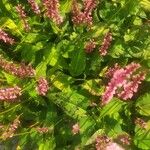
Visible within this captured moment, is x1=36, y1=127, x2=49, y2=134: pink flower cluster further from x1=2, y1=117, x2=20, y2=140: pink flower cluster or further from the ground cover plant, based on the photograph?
x1=2, y1=117, x2=20, y2=140: pink flower cluster

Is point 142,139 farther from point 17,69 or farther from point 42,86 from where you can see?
point 17,69

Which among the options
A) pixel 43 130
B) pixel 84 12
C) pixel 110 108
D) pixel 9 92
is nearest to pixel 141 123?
pixel 110 108

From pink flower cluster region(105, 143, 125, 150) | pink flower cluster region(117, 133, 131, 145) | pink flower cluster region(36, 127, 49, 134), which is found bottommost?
pink flower cluster region(105, 143, 125, 150)

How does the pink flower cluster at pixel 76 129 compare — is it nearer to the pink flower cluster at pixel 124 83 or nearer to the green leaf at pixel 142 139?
the pink flower cluster at pixel 124 83

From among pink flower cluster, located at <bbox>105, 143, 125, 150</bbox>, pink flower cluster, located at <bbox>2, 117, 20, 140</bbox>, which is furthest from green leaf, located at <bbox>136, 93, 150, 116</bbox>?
pink flower cluster, located at <bbox>2, 117, 20, 140</bbox>

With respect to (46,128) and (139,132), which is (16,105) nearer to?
(46,128)

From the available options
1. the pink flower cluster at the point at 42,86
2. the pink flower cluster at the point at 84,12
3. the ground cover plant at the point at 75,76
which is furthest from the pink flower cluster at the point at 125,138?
the pink flower cluster at the point at 84,12
